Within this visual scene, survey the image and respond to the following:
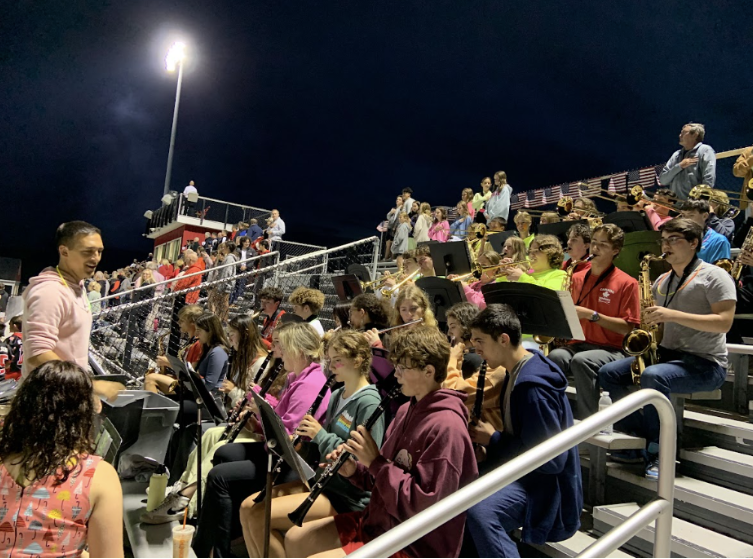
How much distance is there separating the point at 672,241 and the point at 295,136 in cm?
4702

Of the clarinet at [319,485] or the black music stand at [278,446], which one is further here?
the clarinet at [319,485]

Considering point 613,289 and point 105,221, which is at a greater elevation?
point 105,221

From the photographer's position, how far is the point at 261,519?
3.15 metres

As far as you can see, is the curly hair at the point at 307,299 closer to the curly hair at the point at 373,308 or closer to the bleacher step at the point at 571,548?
the curly hair at the point at 373,308

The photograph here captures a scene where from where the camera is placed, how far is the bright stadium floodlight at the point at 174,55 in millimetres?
25375

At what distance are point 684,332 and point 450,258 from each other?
11.4ft

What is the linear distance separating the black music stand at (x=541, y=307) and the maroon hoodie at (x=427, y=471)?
1.20 meters

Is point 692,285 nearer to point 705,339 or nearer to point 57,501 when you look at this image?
point 705,339

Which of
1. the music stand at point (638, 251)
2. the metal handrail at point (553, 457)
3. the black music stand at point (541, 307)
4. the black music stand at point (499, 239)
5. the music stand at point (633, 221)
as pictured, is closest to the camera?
the metal handrail at point (553, 457)

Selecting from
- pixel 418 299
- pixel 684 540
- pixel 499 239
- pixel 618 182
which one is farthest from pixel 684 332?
pixel 618 182

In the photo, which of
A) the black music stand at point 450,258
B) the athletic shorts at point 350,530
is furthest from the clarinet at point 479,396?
the black music stand at point 450,258

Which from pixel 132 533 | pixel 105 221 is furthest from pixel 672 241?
pixel 105 221

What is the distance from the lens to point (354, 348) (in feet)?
11.0

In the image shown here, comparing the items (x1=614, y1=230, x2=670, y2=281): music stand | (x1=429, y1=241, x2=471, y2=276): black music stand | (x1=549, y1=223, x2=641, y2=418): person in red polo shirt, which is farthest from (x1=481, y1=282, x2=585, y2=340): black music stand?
(x1=429, y1=241, x2=471, y2=276): black music stand
